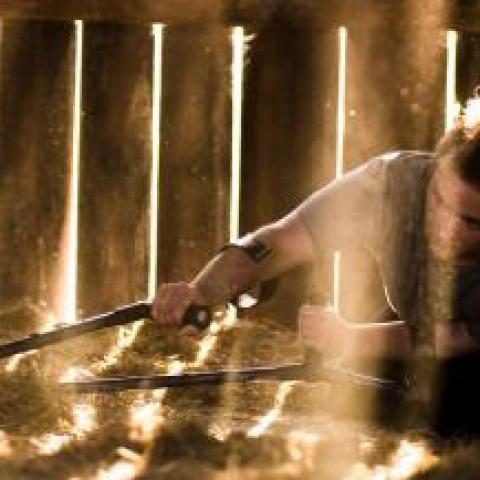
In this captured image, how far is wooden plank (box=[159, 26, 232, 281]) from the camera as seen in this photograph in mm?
4863

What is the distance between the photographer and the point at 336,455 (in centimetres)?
299

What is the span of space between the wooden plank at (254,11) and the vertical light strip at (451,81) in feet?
0.40

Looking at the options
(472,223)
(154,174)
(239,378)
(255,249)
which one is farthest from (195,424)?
(154,174)

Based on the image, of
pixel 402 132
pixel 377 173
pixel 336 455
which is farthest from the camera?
pixel 402 132

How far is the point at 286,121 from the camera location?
193 inches

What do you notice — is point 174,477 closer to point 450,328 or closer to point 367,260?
point 450,328

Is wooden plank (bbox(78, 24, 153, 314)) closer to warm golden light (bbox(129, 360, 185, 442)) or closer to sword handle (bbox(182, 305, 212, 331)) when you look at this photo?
warm golden light (bbox(129, 360, 185, 442))

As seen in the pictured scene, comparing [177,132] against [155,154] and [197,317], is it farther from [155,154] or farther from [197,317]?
[197,317]

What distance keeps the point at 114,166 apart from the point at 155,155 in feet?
0.61

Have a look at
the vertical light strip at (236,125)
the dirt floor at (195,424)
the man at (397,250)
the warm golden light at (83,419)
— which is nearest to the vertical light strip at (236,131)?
the vertical light strip at (236,125)

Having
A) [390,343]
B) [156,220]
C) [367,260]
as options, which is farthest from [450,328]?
[156,220]

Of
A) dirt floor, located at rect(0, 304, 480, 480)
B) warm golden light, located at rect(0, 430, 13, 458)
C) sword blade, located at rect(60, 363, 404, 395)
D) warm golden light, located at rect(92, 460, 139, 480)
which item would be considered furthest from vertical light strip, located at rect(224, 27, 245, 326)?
warm golden light, located at rect(92, 460, 139, 480)

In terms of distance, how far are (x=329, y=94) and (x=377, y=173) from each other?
1218mm

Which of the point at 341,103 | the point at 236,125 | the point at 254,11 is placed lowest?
the point at 236,125
